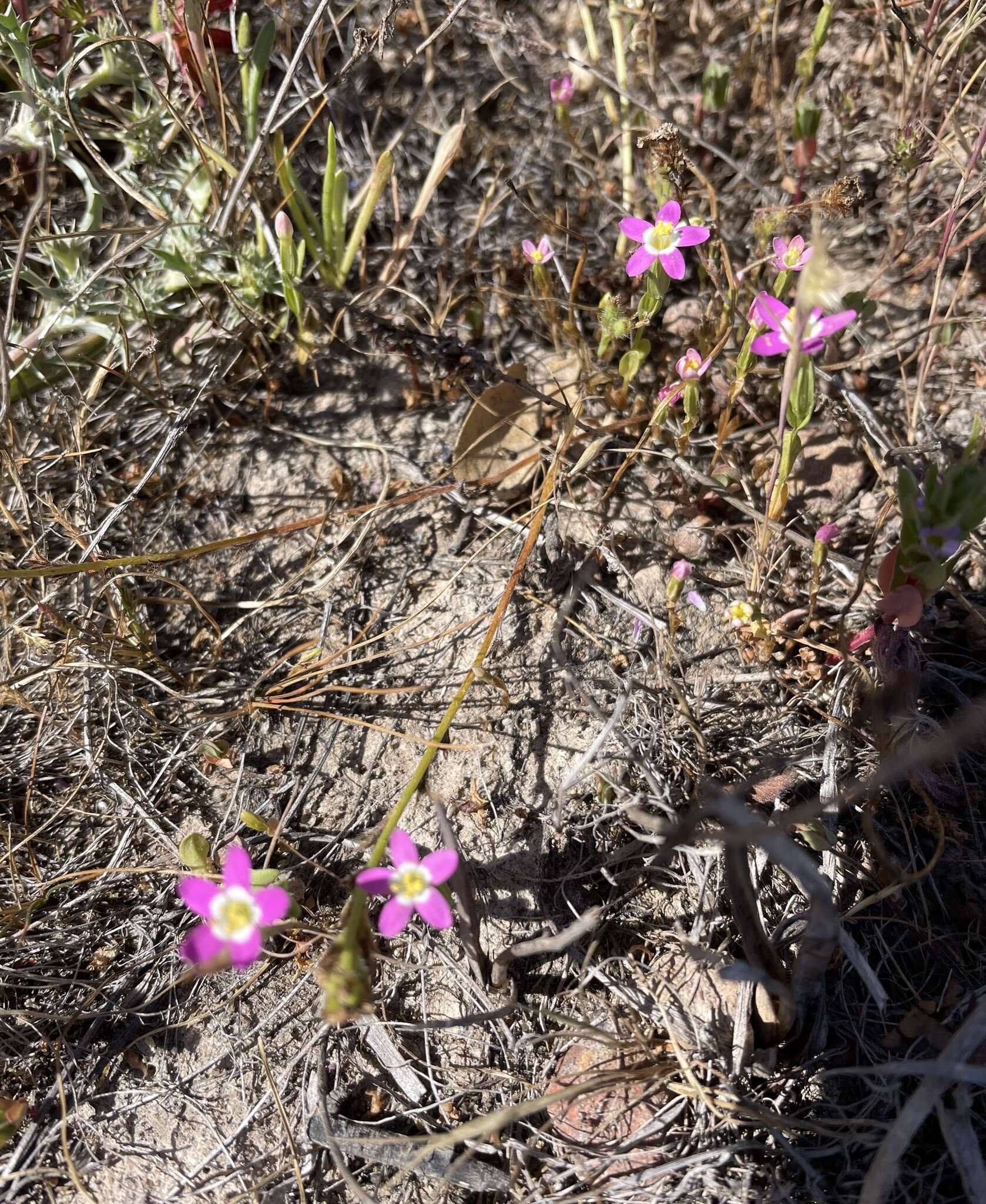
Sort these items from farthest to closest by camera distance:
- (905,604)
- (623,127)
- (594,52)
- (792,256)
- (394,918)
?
(594,52) → (623,127) → (792,256) → (905,604) → (394,918)

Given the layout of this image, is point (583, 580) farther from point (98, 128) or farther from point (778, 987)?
point (98, 128)

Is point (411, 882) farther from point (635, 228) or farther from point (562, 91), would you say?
point (562, 91)

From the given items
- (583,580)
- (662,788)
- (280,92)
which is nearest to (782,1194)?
(662,788)

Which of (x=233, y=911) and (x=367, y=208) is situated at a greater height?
(x=367, y=208)

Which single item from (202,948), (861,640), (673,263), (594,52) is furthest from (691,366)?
(202,948)

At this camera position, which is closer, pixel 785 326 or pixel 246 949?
pixel 246 949

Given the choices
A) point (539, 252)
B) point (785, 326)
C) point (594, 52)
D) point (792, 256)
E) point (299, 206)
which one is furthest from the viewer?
point (594, 52)

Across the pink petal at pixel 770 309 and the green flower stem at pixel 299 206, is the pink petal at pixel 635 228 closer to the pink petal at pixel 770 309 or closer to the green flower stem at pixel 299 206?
the pink petal at pixel 770 309
